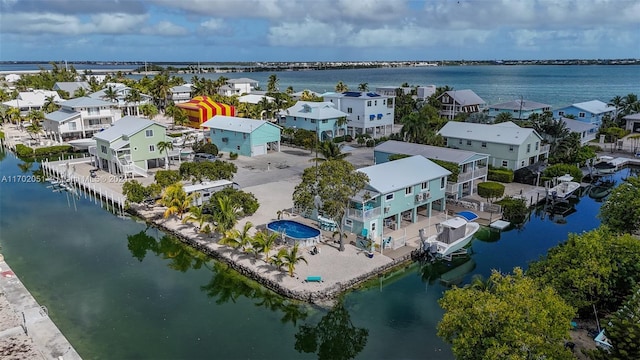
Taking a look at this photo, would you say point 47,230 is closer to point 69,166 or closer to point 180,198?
point 180,198

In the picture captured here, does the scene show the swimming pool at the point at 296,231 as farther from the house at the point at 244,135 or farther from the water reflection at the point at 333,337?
the house at the point at 244,135

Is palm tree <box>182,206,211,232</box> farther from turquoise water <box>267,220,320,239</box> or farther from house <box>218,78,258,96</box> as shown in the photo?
house <box>218,78,258,96</box>

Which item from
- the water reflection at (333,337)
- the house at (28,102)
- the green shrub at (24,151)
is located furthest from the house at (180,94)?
the water reflection at (333,337)

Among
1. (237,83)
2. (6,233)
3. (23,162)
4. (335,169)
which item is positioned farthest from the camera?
(237,83)

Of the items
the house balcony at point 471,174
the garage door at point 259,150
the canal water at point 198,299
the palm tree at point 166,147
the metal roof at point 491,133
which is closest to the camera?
the canal water at point 198,299

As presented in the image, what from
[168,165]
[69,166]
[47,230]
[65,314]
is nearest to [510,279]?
[65,314]
